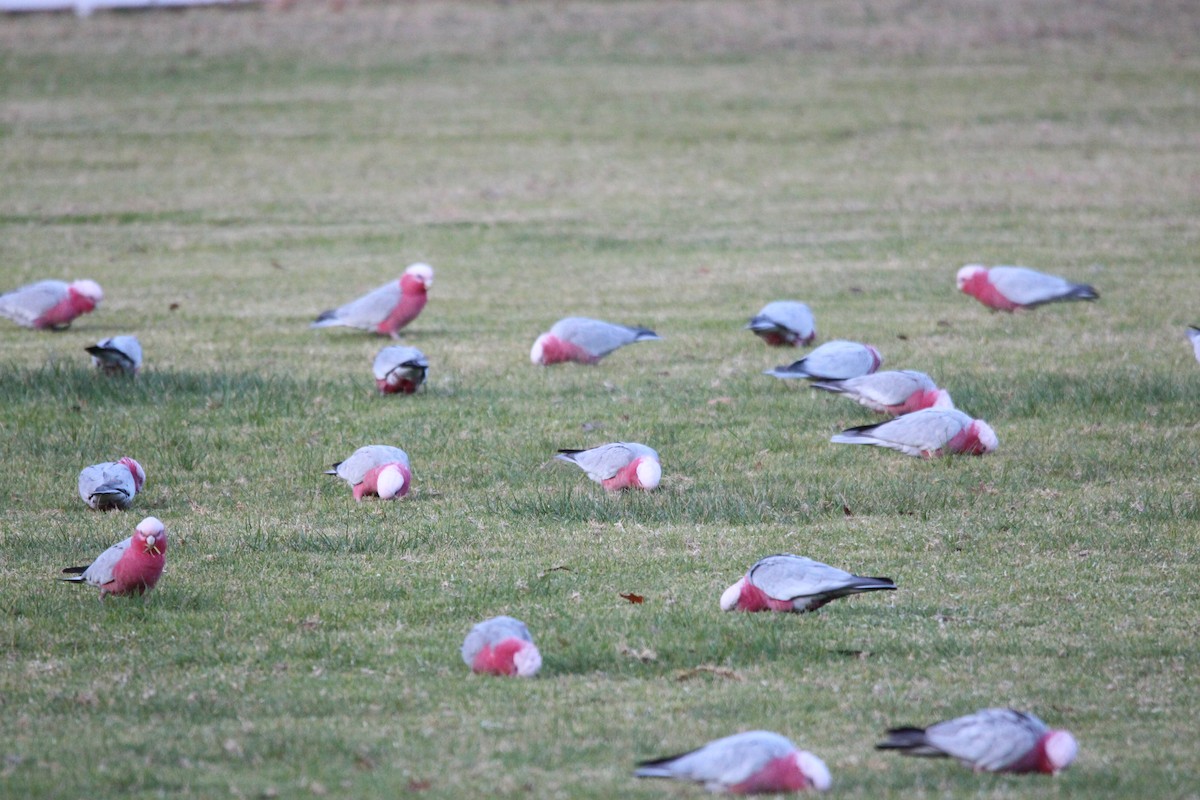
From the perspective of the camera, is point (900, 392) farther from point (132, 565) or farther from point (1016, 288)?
point (132, 565)

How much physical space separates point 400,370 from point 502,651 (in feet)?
14.5

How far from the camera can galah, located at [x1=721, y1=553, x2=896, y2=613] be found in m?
5.23

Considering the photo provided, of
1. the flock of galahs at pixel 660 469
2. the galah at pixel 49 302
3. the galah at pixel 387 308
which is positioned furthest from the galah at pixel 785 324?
the galah at pixel 49 302

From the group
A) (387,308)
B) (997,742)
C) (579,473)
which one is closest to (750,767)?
(997,742)

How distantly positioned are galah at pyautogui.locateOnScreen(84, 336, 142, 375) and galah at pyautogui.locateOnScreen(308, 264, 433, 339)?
6.53 ft

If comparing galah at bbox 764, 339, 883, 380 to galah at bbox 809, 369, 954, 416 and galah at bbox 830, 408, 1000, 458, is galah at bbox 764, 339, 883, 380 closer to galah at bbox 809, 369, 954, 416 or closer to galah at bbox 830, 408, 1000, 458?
galah at bbox 809, 369, 954, 416

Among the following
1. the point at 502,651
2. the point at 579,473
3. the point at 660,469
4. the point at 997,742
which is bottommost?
the point at 579,473

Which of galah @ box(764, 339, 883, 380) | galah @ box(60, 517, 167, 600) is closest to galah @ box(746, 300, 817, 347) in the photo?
galah @ box(764, 339, 883, 380)

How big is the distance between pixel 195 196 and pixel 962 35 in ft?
56.3

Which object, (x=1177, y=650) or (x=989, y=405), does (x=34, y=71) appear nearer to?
(x=989, y=405)

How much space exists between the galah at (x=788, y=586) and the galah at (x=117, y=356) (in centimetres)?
521

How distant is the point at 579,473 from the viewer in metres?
7.57

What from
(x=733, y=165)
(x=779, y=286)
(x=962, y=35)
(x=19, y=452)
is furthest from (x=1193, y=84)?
(x=19, y=452)

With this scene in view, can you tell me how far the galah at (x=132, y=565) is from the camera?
18.0 ft
